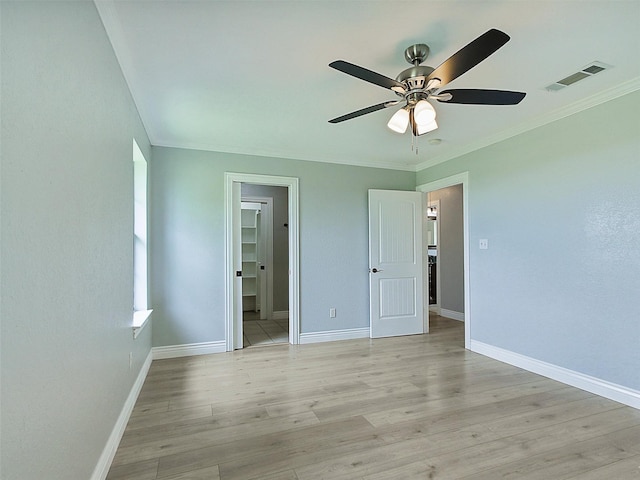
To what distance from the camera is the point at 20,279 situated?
0.99 m

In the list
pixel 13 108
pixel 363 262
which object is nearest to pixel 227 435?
pixel 13 108

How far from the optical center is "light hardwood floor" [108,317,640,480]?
6.14ft

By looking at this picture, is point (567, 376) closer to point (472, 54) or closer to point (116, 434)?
point (472, 54)

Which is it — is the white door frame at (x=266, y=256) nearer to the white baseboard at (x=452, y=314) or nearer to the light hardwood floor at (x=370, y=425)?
the light hardwood floor at (x=370, y=425)

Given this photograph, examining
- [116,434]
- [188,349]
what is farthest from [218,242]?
[116,434]

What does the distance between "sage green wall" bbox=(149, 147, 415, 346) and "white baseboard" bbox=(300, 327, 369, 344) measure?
64 mm

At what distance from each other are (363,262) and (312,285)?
0.81m

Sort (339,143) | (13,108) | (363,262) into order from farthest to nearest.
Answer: (363,262) → (339,143) → (13,108)

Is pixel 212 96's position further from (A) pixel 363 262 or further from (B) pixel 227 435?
(A) pixel 363 262

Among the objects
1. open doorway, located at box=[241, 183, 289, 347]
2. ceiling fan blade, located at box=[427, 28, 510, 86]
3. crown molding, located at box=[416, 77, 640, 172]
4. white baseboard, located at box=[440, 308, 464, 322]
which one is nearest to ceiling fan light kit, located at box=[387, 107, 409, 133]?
ceiling fan blade, located at box=[427, 28, 510, 86]

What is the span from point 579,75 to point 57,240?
10.7 ft

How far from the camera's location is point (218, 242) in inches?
160

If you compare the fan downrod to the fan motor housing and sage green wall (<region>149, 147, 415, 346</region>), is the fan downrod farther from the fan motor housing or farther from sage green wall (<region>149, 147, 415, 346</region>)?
sage green wall (<region>149, 147, 415, 346</region>)

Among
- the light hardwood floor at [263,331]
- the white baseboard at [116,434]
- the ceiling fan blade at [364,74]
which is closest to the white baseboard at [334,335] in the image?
the light hardwood floor at [263,331]
